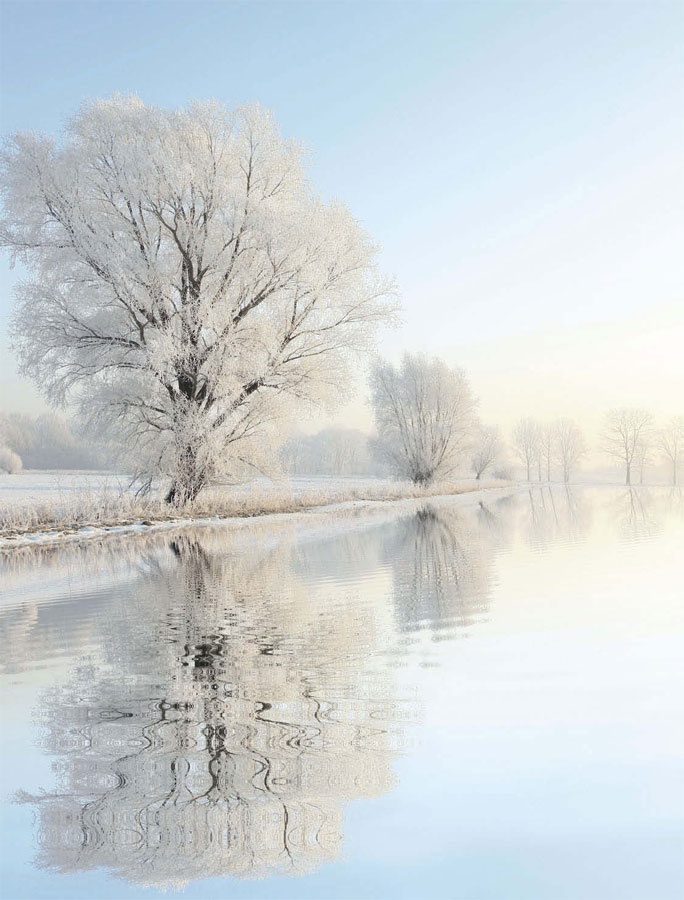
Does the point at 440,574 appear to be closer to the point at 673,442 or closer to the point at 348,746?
the point at 348,746

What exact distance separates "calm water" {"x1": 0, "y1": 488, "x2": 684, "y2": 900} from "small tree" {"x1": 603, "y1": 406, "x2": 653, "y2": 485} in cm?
7451

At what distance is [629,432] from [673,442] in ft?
15.8

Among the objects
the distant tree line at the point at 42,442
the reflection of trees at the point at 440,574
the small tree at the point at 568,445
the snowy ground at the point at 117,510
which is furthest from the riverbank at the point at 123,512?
the small tree at the point at 568,445

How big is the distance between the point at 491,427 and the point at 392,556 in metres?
67.9

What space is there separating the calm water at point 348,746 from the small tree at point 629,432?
7451 cm

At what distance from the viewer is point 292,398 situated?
20.9 meters

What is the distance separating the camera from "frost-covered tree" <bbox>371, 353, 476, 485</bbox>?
42.4 metres

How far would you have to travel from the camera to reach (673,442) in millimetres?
76125

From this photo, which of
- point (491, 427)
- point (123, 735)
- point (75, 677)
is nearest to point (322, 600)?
point (75, 677)

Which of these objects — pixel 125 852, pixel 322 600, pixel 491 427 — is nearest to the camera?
pixel 125 852

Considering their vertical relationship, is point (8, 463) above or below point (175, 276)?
below

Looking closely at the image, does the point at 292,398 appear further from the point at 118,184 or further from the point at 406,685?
the point at 406,685

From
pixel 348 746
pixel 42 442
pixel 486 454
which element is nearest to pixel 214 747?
pixel 348 746

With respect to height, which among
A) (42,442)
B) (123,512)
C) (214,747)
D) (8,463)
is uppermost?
(42,442)
